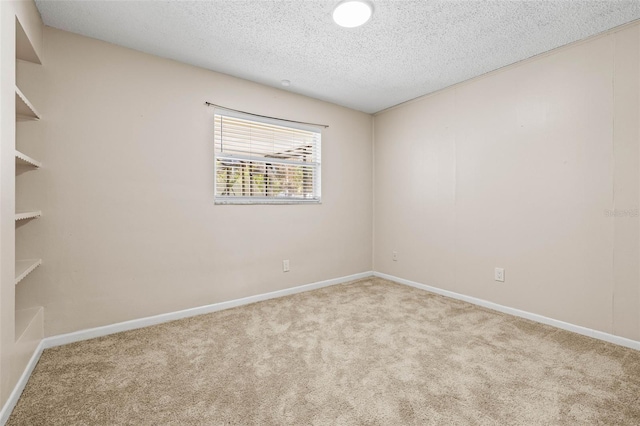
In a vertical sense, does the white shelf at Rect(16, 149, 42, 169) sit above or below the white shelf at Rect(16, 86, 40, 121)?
below

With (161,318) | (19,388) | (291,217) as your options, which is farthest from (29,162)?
(291,217)

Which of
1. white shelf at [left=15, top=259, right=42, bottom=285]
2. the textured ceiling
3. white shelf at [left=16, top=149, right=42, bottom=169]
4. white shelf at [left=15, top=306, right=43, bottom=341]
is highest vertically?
the textured ceiling

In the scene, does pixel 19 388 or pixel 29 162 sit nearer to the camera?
pixel 19 388

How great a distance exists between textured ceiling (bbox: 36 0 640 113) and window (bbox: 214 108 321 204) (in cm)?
55

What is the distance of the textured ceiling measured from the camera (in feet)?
6.48

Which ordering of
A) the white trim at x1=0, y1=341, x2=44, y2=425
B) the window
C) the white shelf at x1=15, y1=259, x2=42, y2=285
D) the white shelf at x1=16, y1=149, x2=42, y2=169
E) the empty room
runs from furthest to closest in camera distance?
the window → the white shelf at x1=16, y1=149, x2=42, y2=169 → the white shelf at x1=15, y1=259, x2=42, y2=285 → the empty room → the white trim at x1=0, y1=341, x2=44, y2=425

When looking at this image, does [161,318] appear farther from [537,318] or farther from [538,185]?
[538,185]

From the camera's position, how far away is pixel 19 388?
5.31 feet

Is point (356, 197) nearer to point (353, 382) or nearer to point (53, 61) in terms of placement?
point (353, 382)

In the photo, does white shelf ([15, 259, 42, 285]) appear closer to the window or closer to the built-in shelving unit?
the built-in shelving unit

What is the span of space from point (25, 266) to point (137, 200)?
84cm

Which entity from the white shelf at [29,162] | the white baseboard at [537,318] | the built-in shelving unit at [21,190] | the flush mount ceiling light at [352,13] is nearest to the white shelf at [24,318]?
the built-in shelving unit at [21,190]

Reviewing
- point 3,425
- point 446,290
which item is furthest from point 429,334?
point 3,425

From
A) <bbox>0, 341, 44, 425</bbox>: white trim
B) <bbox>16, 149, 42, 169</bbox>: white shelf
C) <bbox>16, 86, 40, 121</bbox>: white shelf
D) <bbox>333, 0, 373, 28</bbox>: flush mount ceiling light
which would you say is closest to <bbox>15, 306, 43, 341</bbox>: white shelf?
<bbox>0, 341, 44, 425</bbox>: white trim
